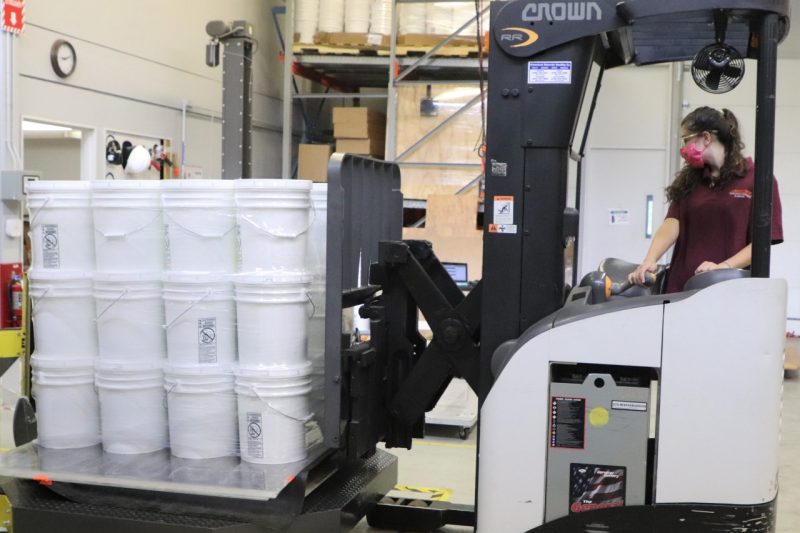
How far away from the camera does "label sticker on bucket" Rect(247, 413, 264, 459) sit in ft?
12.0

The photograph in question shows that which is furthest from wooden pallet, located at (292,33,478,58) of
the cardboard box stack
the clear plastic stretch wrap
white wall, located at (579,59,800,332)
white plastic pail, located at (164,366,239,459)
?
white plastic pail, located at (164,366,239,459)

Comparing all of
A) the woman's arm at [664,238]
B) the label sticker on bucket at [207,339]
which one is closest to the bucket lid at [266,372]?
the label sticker on bucket at [207,339]

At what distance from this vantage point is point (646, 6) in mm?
3166

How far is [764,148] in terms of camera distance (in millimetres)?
3027

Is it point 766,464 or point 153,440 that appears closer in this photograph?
point 766,464

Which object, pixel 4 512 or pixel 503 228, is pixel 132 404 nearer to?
pixel 4 512

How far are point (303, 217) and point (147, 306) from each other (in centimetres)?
79

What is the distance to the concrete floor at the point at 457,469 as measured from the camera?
207 inches

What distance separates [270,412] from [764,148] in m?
2.15

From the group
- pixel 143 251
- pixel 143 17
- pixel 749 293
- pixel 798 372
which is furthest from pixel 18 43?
pixel 798 372

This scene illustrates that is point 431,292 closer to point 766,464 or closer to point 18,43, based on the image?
point 766,464

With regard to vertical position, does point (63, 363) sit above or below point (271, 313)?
below

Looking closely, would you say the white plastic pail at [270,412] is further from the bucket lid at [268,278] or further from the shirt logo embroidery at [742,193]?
the shirt logo embroidery at [742,193]

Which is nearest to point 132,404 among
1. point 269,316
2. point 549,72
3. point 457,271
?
point 269,316
